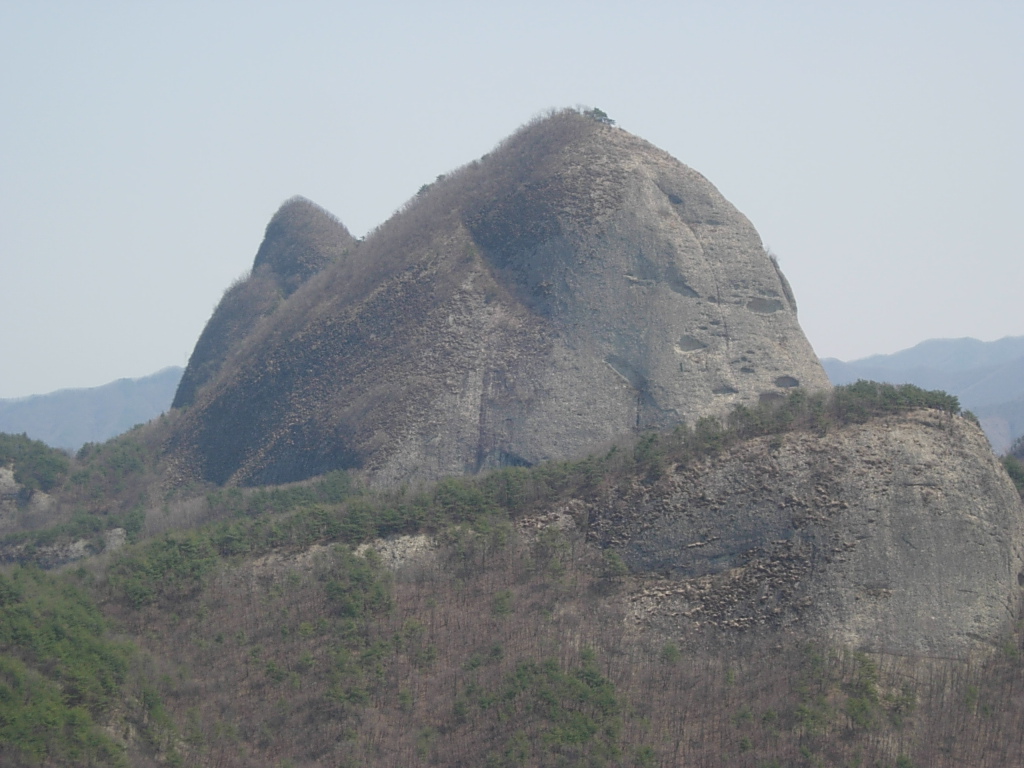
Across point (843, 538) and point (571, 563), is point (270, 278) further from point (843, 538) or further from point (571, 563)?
point (843, 538)

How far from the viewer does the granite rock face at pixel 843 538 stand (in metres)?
34.3

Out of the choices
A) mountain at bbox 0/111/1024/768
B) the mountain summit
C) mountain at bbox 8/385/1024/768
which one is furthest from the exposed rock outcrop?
mountain at bbox 8/385/1024/768

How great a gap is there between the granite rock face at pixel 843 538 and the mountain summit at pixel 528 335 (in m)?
11.6

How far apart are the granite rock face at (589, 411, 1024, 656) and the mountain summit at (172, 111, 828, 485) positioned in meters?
11.6

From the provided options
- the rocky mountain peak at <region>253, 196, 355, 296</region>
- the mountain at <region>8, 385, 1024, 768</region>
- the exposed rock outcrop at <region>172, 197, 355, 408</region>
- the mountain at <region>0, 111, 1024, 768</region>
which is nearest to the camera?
the mountain at <region>8, 385, 1024, 768</region>

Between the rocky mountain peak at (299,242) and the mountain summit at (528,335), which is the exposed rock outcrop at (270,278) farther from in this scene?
the mountain summit at (528,335)

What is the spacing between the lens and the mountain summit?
5041cm

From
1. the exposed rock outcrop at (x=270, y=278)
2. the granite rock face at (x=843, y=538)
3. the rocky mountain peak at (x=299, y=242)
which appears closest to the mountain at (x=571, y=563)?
the granite rock face at (x=843, y=538)

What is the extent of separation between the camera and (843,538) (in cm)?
3547

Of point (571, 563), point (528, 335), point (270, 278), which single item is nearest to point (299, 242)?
point (270, 278)

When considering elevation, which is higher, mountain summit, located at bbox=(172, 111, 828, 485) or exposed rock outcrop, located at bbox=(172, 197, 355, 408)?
exposed rock outcrop, located at bbox=(172, 197, 355, 408)

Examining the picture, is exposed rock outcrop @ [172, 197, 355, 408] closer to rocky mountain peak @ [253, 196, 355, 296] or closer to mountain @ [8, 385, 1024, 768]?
rocky mountain peak @ [253, 196, 355, 296]

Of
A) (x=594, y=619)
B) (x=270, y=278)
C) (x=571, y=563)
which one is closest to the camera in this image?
(x=594, y=619)

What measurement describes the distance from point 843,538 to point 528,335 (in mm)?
21668
